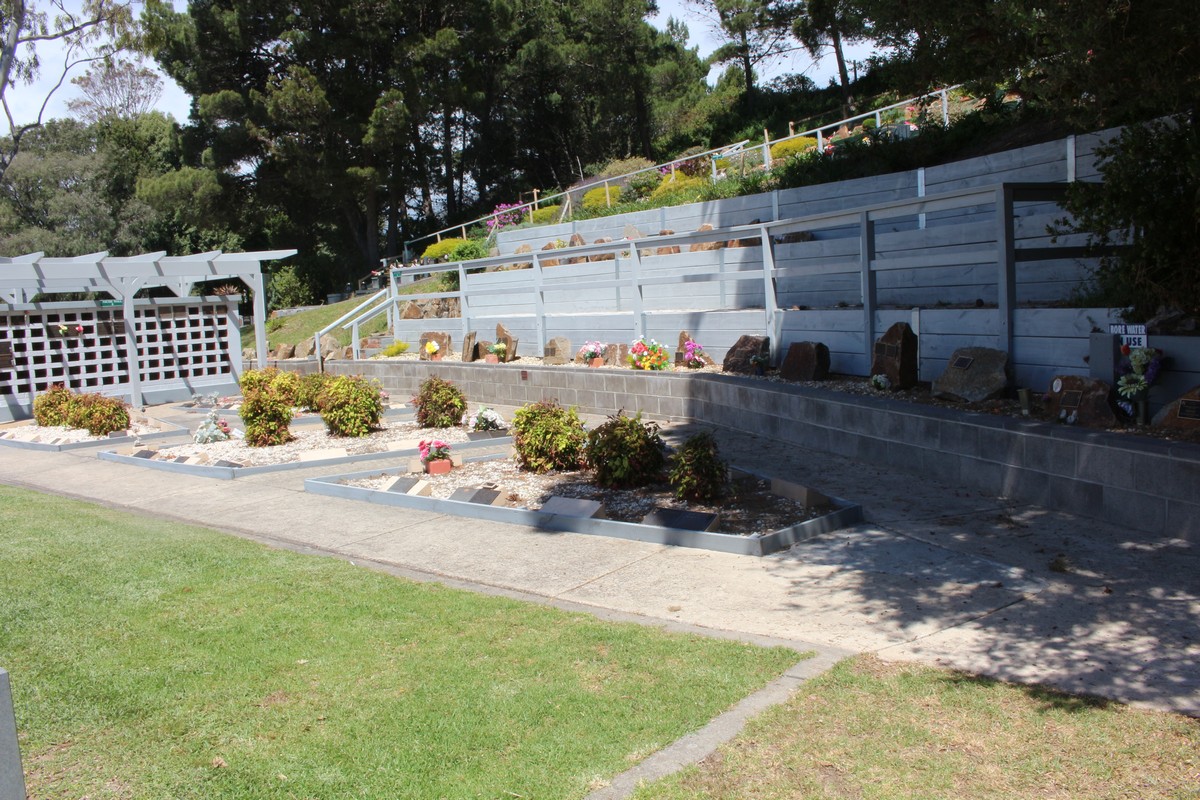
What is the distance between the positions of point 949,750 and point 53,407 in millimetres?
15656

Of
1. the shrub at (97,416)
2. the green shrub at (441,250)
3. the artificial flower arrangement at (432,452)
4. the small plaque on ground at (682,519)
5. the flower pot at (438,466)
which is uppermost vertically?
the green shrub at (441,250)

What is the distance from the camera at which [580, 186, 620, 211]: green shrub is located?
86.7 feet

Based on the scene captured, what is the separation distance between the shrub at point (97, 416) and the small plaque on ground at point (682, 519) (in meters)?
10.3

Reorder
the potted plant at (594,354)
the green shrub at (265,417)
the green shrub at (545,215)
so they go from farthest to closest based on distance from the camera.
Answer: the green shrub at (545,215), the potted plant at (594,354), the green shrub at (265,417)

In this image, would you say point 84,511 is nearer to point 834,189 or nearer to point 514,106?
point 834,189

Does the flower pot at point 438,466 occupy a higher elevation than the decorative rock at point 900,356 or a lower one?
lower

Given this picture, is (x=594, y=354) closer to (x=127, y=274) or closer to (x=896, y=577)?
(x=896, y=577)

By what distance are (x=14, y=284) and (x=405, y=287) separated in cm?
1361

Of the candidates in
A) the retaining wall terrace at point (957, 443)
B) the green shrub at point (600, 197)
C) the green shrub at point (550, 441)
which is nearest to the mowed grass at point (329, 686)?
the retaining wall terrace at point (957, 443)

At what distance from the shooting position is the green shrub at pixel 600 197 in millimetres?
26438

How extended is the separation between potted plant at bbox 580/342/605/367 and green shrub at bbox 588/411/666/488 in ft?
19.4

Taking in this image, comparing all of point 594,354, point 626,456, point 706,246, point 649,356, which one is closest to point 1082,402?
point 626,456

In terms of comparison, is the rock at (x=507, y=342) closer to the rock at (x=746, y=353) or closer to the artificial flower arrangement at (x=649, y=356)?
the artificial flower arrangement at (x=649, y=356)

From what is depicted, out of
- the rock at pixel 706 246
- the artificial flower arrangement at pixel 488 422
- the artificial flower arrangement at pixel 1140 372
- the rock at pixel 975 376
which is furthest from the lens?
the rock at pixel 706 246
